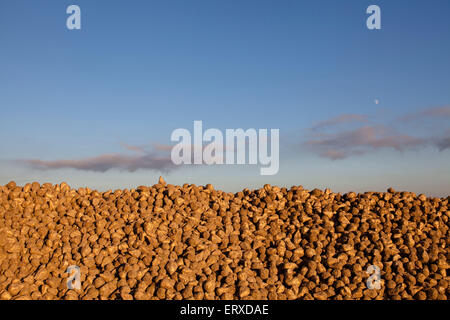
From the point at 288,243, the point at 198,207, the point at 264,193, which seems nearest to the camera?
the point at 288,243

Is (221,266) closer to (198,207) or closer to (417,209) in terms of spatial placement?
(198,207)

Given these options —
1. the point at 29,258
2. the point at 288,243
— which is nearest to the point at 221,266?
the point at 288,243

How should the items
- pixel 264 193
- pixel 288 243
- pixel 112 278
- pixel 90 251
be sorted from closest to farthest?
pixel 112 278 < pixel 90 251 < pixel 288 243 < pixel 264 193

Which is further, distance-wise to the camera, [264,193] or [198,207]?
[264,193]

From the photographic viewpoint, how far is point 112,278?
6.11 metres

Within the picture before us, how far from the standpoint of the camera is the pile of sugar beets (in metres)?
6.03

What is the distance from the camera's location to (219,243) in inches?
271

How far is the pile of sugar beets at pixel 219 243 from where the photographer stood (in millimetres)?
6027

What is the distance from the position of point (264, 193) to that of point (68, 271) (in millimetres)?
4129

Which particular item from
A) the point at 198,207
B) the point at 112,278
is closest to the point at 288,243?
the point at 198,207
